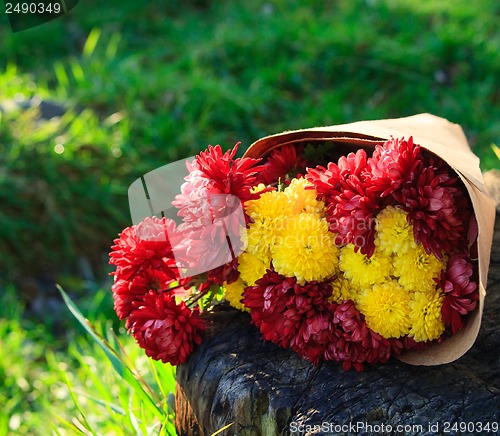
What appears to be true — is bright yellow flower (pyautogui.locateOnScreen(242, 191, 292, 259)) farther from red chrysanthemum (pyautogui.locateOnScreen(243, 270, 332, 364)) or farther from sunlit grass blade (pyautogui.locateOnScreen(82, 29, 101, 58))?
sunlit grass blade (pyautogui.locateOnScreen(82, 29, 101, 58))

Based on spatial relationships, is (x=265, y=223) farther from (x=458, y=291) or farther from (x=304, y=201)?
(x=458, y=291)

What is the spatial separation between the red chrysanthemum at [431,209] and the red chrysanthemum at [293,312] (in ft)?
0.69

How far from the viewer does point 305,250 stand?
3.91 ft

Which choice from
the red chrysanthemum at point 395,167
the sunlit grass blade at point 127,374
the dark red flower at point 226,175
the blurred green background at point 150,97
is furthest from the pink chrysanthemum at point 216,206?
A: the blurred green background at point 150,97

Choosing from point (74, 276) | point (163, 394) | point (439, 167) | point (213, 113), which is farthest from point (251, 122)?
point (439, 167)

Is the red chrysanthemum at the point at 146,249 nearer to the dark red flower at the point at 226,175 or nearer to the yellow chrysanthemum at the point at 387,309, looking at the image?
the dark red flower at the point at 226,175

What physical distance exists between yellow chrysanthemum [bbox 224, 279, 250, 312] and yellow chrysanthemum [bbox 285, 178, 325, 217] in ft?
0.67

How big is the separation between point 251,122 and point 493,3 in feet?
8.09

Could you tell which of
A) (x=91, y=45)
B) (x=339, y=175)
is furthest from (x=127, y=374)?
(x=91, y=45)

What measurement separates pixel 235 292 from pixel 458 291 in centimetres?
45

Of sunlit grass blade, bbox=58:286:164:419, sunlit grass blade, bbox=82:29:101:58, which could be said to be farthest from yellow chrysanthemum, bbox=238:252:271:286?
sunlit grass blade, bbox=82:29:101:58

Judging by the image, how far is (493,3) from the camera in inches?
191

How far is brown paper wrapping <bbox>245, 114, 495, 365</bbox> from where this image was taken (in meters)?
1.15

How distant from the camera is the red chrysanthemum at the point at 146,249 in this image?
1317 mm
